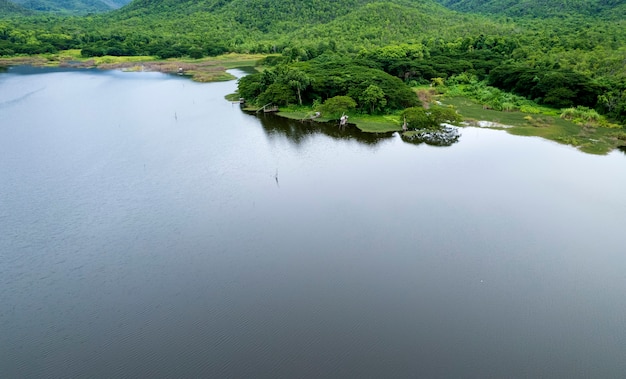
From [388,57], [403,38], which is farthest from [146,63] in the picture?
[403,38]

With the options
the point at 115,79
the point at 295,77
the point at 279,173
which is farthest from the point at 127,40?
the point at 279,173

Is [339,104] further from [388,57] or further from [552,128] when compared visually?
[388,57]

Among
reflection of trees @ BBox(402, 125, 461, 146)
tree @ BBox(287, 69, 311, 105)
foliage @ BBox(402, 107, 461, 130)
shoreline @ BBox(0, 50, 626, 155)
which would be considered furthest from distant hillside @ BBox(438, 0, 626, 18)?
tree @ BBox(287, 69, 311, 105)

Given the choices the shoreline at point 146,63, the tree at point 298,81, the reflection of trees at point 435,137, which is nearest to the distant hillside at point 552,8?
the shoreline at point 146,63

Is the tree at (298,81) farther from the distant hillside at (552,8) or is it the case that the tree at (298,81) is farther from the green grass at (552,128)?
the distant hillside at (552,8)

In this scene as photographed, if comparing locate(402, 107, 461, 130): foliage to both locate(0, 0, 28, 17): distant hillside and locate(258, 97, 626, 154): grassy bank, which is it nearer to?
locate(258, 97, 626, 154): grassy bank
